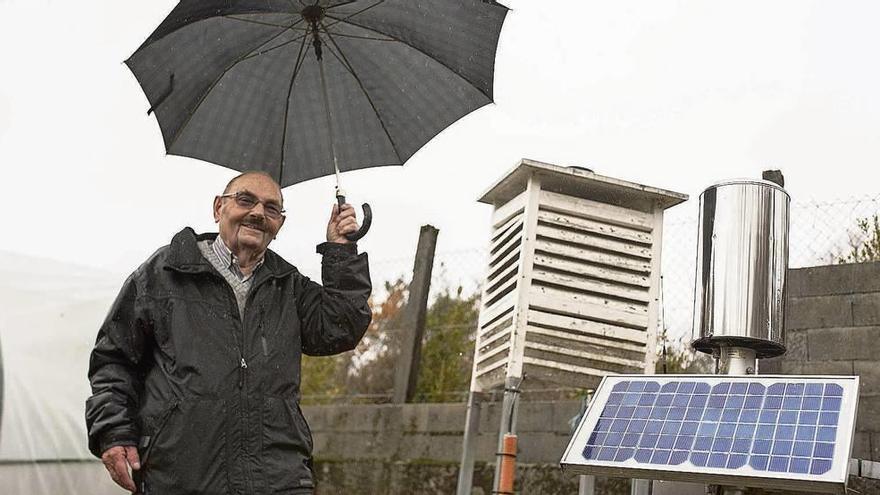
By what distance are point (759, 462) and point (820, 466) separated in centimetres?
16

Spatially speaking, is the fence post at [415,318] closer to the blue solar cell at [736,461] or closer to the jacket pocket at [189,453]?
the blue solar cell at [736,461]

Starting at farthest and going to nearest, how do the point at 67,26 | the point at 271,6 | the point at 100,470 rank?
the point at 67,26 → the point at 100,470 → the point at 271,6

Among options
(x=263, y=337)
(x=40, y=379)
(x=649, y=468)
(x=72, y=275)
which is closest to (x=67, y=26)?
(x=72, y=275)

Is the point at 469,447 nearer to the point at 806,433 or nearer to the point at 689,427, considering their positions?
the point at 689,427

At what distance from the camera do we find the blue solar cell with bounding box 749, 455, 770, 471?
2598mm

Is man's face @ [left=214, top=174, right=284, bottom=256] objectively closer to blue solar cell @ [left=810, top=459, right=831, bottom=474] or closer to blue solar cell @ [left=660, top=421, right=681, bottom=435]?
blue solar cell @ [left=660, top=421, right=681, bottom=435]

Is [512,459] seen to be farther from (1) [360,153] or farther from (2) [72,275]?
(2) [72,275]

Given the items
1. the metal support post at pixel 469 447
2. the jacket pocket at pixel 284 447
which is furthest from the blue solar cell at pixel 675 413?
the metal support post at pixel 469 447

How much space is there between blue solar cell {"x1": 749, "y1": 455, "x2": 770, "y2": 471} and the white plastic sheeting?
134 inches

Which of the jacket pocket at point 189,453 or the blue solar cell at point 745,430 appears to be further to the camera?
the blue solar cell at point 745,430

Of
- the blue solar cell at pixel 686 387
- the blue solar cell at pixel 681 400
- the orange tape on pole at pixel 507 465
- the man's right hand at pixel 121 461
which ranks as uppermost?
the blue solar cell at pixel 686 387

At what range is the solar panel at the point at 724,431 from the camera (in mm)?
2580

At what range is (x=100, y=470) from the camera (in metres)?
4.83

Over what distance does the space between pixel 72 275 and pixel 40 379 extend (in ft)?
2.31
